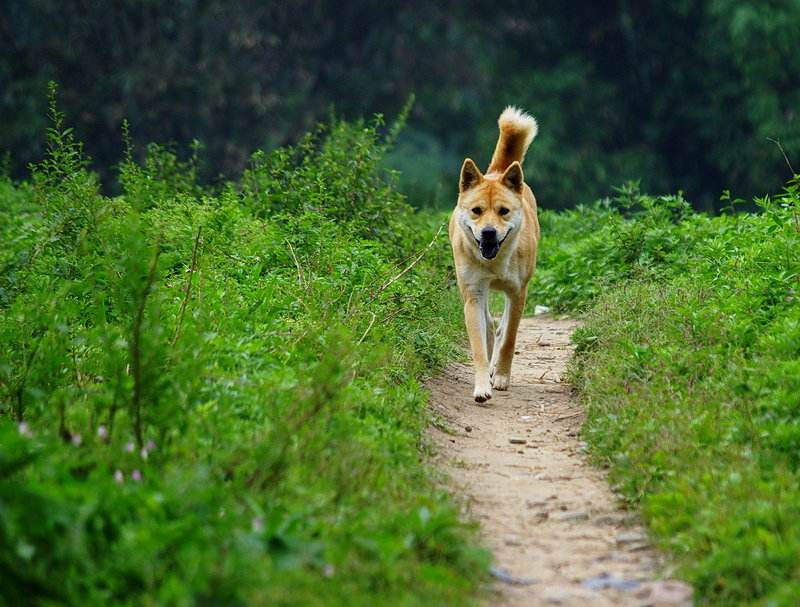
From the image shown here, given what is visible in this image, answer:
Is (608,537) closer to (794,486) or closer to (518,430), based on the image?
(794,486)

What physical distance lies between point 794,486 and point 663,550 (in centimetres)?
65

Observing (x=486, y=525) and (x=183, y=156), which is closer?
(x=486, y=525)

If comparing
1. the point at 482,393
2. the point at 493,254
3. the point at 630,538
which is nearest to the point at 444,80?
the point at 493,254

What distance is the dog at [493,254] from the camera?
7.71m

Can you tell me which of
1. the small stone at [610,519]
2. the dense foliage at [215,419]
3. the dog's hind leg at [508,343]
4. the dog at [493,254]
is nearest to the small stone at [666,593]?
the dense foliage at [215,419]

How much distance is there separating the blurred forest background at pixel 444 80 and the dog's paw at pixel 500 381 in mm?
15157

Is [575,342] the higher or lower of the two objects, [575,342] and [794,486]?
the higher

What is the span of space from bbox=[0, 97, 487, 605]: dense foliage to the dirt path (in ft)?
0.92

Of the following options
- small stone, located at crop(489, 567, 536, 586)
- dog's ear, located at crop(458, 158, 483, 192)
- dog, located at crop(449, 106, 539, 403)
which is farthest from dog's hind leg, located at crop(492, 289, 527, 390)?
small stone, located at crop(489, 567, 536, 586)

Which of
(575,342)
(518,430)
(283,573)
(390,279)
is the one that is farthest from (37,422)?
(575,342)

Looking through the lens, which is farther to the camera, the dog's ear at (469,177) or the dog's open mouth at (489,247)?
the dog's ear at (469,177)

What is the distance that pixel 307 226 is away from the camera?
8.46m

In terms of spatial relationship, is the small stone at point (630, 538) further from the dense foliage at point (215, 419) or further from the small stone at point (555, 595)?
the dense foliage at point (215, 419)

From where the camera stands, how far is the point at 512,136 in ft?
28.6
